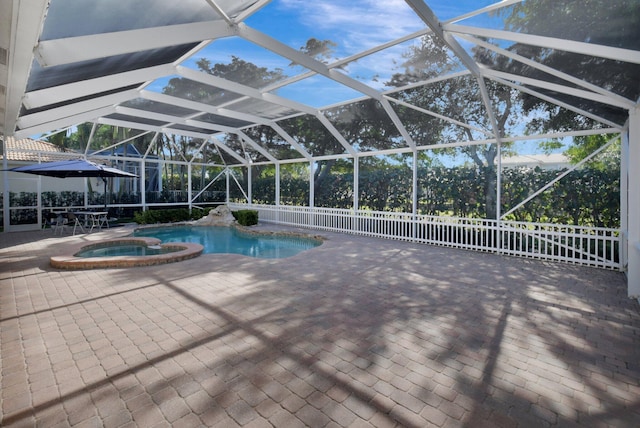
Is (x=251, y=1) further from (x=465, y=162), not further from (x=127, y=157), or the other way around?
(x=127, y=157)

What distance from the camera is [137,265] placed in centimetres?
694

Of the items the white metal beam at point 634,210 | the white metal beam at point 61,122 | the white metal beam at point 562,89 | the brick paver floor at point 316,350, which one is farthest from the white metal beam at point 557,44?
the white metal beam at point 61,122

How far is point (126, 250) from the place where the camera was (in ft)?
30.9

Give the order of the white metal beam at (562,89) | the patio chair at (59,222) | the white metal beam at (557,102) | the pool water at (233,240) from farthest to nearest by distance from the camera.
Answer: the patio chair at (59,222), the pool water at (233,240), the white metal beam at (557,102), the white metal beam at (562,89)

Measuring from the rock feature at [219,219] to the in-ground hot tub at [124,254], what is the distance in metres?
4.92

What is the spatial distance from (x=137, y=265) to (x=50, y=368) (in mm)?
4170

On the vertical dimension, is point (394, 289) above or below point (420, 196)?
below

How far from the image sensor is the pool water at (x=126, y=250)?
29.3 ft

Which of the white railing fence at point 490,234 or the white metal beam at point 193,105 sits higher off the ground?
the white metal beam at point 193,105

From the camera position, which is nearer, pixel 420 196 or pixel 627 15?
pixel 627 15

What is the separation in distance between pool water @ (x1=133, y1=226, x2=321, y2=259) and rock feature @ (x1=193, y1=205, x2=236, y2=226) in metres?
0.37

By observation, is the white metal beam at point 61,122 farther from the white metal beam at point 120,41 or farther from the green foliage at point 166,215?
the white metal beam at point 120,41

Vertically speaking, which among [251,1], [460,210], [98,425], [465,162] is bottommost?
[98,425]

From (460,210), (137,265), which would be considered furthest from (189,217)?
(460,210)
